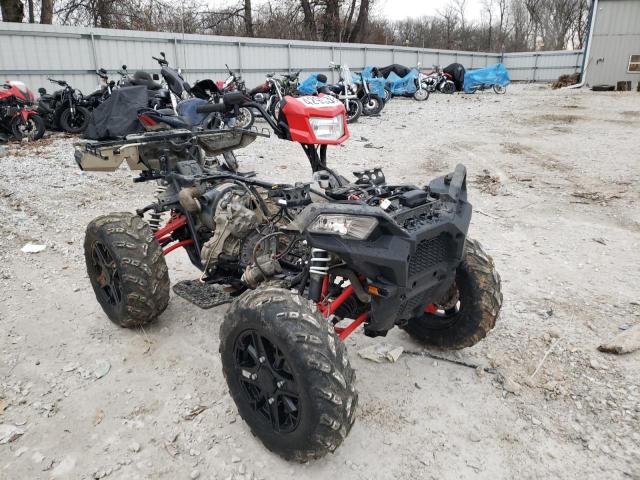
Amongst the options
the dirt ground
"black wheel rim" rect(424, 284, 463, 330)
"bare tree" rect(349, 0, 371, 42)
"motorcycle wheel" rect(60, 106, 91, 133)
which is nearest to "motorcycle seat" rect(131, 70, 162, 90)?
"motorcycle wheel" rect(60, 106, 91, 133)

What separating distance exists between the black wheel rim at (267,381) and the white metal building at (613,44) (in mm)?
28790

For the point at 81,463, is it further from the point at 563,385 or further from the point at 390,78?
the point at 390,78

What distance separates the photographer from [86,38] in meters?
14.2

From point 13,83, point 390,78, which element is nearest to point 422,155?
point 13,83

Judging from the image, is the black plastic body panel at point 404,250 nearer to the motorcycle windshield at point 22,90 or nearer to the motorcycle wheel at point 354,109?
the motorcycle windshield at point 22,90

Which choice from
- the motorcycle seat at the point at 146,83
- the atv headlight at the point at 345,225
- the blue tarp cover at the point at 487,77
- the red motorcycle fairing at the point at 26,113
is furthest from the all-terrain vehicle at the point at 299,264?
the blue tarp cover at the point at 487,77

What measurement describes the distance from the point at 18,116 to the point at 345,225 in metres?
11.5

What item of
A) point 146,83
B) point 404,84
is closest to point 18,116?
point 146,83

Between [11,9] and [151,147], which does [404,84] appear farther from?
[151,147]

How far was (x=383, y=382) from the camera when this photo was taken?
3066mm

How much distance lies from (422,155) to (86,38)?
1057 centimetres

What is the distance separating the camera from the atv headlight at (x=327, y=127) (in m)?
2.70

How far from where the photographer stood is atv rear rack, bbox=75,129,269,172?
367cm

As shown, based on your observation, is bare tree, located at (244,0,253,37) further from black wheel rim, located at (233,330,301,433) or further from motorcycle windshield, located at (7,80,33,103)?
black wheel rim, located at (233,330,301,433)
